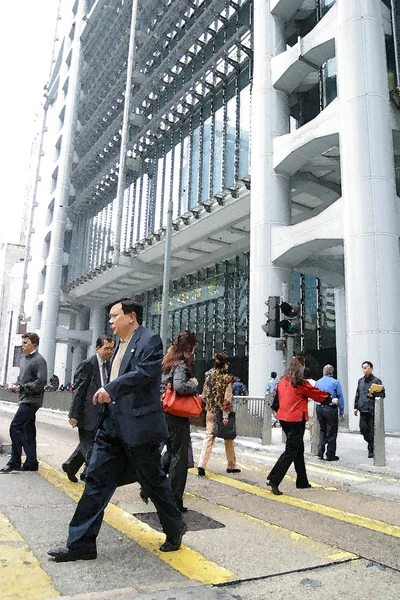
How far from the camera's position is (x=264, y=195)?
19.5m

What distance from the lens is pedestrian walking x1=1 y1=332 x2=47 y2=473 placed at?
6.66 metres

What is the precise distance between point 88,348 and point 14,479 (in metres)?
44.2

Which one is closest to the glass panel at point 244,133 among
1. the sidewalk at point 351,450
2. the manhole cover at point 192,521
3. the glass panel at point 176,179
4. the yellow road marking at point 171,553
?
the glass panel at point 176,179

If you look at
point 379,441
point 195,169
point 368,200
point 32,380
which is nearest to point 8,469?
point 32,380

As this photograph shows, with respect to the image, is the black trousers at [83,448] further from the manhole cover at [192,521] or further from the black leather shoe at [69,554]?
the black leather shoe at [69,554]

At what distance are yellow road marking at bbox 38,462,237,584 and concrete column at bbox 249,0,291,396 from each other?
13813mm

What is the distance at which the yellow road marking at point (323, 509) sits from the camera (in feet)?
14.5

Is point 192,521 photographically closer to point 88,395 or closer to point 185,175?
point 88,395

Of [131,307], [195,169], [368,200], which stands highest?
[195,169]

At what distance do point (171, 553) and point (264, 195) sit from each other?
17373 mm

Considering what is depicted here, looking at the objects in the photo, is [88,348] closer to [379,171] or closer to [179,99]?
[179,99]

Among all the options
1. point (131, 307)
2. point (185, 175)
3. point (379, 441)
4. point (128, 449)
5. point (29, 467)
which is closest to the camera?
point (128, 449)

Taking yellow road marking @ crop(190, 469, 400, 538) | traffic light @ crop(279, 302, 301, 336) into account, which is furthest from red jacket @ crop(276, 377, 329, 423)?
traffic light @ crop(279, 302, 301, 336)

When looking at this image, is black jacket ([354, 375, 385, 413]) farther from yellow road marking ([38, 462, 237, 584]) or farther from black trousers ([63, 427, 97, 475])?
yellow road marking ([38, 462, 237, 584])
